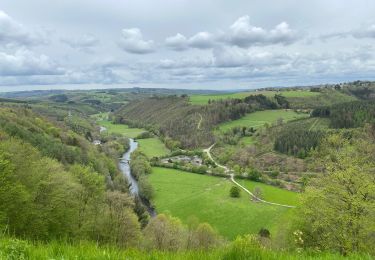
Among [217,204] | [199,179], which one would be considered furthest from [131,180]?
[217,204]

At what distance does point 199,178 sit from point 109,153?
34409 millimetres

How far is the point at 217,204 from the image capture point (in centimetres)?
10425

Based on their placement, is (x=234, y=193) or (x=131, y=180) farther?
(x=131, y=180)

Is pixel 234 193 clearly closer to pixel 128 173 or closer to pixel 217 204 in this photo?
pixel 217 204

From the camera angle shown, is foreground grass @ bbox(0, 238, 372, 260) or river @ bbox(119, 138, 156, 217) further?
river @ bbox(119, 138, 156, 217)

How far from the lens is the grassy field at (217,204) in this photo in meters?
90.9

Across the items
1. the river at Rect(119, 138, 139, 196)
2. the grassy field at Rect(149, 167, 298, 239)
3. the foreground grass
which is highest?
the foreground grass

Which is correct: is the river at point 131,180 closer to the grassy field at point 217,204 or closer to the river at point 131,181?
the river at point 131,181

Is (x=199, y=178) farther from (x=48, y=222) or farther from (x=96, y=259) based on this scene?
(x=96, y=259)

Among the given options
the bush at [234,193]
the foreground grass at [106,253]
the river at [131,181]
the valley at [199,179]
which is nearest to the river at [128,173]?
the river at [131,181]

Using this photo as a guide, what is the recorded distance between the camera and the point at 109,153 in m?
139

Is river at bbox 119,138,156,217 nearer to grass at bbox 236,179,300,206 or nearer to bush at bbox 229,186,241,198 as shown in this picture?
bush at bbox 229,186,241,198

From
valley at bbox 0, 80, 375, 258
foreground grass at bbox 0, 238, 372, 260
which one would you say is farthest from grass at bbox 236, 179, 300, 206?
foreground grass at bbox 0, 238, 372, 260

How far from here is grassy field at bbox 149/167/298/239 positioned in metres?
90.9
